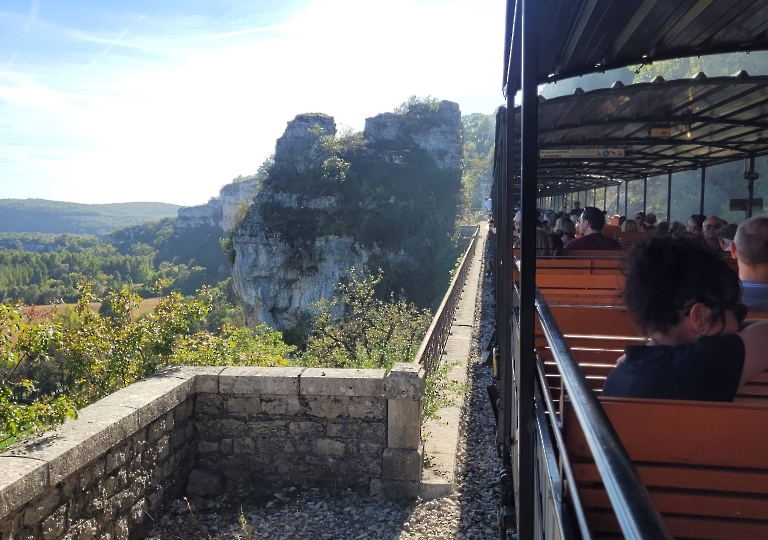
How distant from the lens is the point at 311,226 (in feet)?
144

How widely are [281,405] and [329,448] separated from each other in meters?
0.55

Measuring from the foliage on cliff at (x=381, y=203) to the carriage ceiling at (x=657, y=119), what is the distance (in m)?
30.8

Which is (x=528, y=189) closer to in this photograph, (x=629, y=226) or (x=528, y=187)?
(x=528, y=187)

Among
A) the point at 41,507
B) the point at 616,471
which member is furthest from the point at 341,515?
the point at 616,471

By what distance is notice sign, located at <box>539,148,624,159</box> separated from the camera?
6883 mm

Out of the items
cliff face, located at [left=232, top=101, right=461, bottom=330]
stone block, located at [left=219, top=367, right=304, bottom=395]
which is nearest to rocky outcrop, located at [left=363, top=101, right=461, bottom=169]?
cliff face, located at [left=232, top=101, right=461, bottom=330]

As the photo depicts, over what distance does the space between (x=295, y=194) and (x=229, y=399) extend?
41.1 m

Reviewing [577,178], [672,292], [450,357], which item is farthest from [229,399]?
[577,178]

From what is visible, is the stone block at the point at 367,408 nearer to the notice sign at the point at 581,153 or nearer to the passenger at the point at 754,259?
the passenger at the point at 754,259

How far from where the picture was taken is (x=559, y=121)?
5.49 metres

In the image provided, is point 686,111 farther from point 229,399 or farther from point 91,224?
point 91,224

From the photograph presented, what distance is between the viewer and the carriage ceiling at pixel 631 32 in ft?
9.86

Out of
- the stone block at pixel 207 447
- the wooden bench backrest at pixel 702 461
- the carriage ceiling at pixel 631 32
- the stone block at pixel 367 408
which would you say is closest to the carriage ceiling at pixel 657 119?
the carriage ceiling at pixel 631 32

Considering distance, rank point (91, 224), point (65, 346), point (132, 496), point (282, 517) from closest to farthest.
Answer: point (132, 496)
point (282, 517)
point (65, 346)
point (91, 224)
